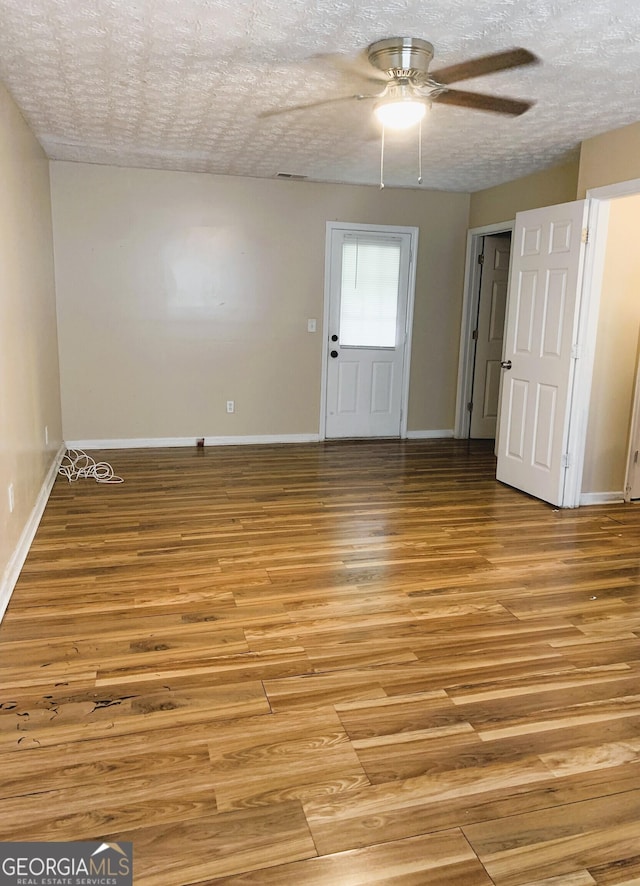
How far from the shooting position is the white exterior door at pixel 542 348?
173 inches

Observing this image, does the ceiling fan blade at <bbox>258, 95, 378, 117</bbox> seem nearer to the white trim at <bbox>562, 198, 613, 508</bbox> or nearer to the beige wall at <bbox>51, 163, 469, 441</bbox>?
the white trim at <bbox>562, 198, 613, 508</bbox>

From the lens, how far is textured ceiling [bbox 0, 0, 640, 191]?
8.36 feet

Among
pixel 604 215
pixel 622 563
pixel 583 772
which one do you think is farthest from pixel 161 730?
pixel 604 215

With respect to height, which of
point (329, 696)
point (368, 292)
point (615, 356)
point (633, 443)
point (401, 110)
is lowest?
point (329, 696)

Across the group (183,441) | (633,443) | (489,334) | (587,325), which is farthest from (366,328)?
(633,443)

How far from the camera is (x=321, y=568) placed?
345 cm

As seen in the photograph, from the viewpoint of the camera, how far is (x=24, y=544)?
3.49 meters

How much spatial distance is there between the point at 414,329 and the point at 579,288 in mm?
2580

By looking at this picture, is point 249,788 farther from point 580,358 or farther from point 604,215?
point 604,215

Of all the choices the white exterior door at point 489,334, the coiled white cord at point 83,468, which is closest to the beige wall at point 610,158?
the white exterior door at point 489,334

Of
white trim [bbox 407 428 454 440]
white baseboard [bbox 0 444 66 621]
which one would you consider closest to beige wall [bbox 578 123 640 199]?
white trim [bbox 407 428 454 440]

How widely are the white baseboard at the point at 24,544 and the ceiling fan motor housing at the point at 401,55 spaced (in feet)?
9.33

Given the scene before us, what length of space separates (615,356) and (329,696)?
333 centimetres

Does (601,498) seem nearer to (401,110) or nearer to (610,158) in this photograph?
(610,158)
